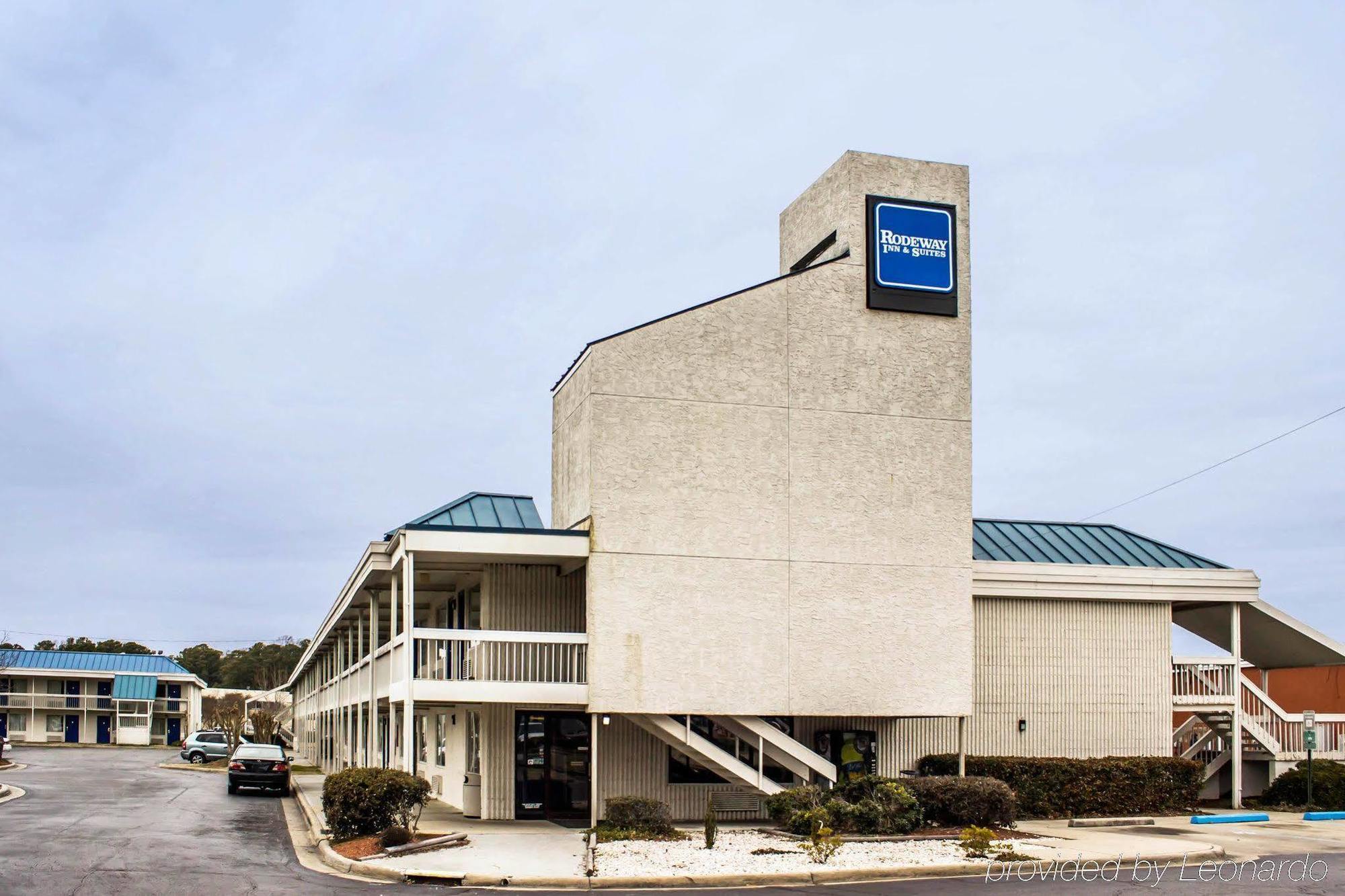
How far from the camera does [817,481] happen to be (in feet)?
83.6

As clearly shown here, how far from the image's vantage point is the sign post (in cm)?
2806

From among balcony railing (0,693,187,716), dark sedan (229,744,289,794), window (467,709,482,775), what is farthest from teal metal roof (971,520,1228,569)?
balcony railing (0,693,187,716)

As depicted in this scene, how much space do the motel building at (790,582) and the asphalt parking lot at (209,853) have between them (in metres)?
3.46

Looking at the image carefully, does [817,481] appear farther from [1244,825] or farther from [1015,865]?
[1244,825]

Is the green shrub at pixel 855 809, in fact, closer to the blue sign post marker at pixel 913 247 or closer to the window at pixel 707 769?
the window at pixel 707 769

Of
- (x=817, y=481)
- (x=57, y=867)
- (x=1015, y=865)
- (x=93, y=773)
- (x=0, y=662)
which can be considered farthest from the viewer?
(x=0, y=662)

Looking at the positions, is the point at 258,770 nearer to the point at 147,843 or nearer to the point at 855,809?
the point at 147,843

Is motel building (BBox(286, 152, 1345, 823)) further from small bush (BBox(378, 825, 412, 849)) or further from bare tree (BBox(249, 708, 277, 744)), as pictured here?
bare tree (BBox(249, 708, 277, 744))

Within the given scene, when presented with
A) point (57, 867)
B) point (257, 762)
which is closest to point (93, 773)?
point (257, 762)

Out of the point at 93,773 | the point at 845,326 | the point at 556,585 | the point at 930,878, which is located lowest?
the point at 93,773

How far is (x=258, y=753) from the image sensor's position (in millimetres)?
37062

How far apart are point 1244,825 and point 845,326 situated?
12494 mm

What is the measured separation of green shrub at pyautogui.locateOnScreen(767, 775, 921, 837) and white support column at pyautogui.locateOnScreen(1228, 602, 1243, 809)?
966 cm

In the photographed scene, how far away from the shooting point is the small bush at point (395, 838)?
20.5m
